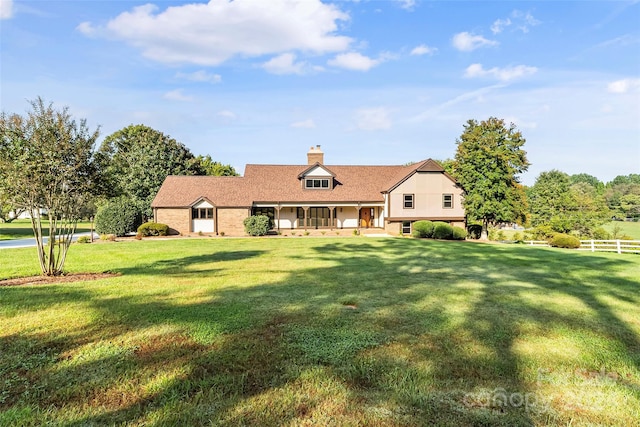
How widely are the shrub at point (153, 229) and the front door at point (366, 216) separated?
18842 millimetres

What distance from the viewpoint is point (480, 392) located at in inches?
149

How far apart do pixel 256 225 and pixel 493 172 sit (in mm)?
21509

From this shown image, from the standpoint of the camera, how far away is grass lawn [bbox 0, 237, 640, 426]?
3414 mm

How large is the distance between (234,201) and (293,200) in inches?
216

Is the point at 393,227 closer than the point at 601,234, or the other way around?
the point at 393,227

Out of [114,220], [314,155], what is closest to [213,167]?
[314,155]

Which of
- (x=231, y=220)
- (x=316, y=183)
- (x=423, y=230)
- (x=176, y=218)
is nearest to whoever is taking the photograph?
(x=423, y=230)

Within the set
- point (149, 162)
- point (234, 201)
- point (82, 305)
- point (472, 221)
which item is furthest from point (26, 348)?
point (149, 162)

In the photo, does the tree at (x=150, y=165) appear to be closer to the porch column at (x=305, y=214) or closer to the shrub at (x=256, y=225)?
the shrub at (x=256, y=225)

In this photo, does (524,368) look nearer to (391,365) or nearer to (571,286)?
(391,365)

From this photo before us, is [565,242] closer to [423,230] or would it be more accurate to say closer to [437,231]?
[437,231]

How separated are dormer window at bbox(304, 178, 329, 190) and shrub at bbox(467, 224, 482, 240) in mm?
14738

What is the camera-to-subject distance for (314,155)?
38719mm

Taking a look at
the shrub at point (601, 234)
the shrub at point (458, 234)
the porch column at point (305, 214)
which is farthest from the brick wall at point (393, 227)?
the shrub at point (601, 234)
